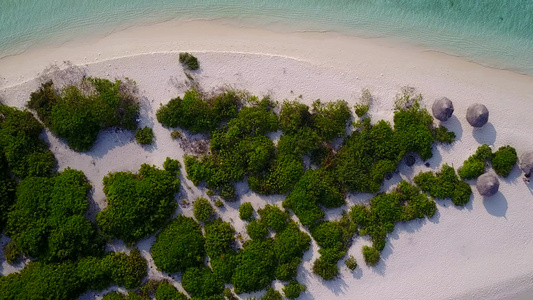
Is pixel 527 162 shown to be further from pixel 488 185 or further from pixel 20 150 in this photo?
pixel 20 150

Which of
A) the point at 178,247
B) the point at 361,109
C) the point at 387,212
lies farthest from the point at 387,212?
the point at 178,247

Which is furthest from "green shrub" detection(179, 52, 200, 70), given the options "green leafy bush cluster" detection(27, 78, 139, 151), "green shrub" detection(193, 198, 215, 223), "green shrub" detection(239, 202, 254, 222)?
"green shrub" detection(239, 202, 254, 222)

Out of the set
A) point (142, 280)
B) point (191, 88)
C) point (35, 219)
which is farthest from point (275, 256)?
point (35, 219)

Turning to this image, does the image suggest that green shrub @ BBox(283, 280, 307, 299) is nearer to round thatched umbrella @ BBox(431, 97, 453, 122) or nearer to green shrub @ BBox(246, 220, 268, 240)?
green shrub @ BBox(246, 220, 268, 240)

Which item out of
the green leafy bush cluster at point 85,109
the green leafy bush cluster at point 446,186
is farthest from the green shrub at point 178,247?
the green leafy bush cluster at point 446,186

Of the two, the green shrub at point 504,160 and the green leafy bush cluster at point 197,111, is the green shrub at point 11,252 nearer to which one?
the green leafy bush cluster at point 197,111

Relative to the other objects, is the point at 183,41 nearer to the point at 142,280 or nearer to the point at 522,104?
the point at 142,280
